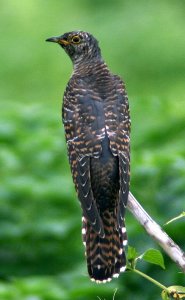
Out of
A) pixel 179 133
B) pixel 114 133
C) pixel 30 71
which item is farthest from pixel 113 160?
pixel 30 71

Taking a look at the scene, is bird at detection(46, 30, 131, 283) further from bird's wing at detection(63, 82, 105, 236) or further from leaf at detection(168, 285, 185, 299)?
leaf at detection(168, 285, 185, 299)

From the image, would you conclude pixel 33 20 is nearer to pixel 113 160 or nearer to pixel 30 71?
pixel 30 71

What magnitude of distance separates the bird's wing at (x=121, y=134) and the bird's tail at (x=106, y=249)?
8 centimetres

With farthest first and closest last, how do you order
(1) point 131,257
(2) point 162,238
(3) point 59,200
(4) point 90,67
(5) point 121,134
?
(3) point 59,200
(4) point 90,67
(5) point 121,134
(2) point 162,238
(1) point 131,257

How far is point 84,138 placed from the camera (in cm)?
782

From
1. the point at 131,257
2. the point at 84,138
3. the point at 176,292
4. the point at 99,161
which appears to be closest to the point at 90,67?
the point at 84,138

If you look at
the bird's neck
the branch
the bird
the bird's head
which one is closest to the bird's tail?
the bird

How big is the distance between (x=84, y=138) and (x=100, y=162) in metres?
0.19

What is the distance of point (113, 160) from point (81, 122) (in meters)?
0.37

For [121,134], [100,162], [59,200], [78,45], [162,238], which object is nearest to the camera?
[162,238]

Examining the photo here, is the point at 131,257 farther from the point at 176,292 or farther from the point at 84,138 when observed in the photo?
the point at 84,138

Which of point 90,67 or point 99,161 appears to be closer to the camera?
point 99,161

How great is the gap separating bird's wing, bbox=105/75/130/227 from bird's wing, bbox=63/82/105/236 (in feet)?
0.19

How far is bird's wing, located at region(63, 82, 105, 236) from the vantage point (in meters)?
7.51
